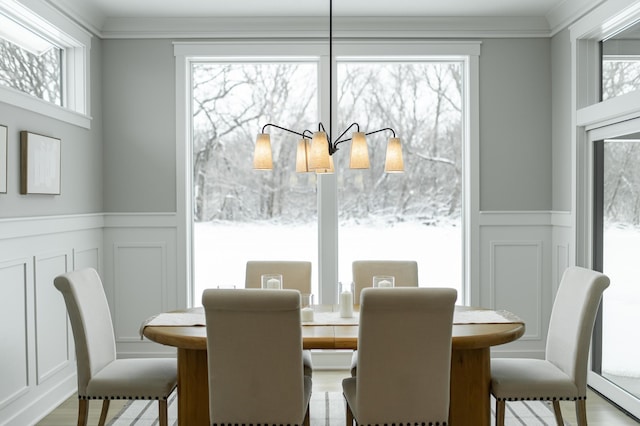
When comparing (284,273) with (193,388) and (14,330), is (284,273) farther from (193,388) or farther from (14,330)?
(14,330)

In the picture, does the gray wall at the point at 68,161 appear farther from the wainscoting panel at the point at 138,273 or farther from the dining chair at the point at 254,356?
the dining chair at the point at 254,356

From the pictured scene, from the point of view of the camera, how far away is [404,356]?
8.09 ft

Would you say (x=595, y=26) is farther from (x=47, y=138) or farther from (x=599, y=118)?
(x=47, y=138)

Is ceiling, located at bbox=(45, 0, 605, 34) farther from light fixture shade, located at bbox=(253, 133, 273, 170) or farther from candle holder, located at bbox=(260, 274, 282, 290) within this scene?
candle holder, located at bbox=(260, 274, 282, 290)

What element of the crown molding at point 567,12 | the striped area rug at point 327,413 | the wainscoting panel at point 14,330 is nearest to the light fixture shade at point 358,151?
the striped area rug at point 327,413

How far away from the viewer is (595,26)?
395 centimetres

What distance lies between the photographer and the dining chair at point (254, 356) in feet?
7.82

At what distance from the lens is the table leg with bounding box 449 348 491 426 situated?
2885mm

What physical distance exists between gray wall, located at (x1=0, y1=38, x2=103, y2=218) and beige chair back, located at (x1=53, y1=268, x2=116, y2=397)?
2.24 feet

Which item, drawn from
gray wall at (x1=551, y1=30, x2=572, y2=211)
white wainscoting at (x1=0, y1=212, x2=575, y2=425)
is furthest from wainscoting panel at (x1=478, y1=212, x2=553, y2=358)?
gray wall at (x1=551, y1=30, x2=572, y2=211)

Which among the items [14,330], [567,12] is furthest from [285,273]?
[567,12]


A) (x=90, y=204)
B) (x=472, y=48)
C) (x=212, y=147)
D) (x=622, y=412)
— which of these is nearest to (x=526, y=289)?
(x=622, y=412)

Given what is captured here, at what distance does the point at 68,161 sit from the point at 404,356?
280 centimetres

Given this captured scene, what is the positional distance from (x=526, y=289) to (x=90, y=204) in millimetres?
3368
